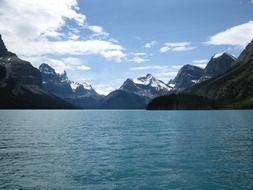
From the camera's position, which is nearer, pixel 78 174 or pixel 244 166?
pixel 78 174

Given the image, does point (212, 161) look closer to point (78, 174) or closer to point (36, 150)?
point (78, 174)

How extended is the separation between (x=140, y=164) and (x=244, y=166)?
14.6 meters

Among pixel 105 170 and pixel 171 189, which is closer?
pixel 171 189

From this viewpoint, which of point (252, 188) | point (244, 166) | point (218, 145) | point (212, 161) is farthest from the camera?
point (218, 145)

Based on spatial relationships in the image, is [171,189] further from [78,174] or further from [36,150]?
[36,150]

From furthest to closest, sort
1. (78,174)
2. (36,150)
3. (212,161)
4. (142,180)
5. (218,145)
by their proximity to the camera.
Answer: (218,145) < (36,150) < (212,161) < (78,174) < (142,180)

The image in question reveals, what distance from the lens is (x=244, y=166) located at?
43.7 metres

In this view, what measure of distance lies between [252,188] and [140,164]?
1713 centimetres

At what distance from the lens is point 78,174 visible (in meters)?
39.5

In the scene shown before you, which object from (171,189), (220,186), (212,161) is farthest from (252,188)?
(212,161)

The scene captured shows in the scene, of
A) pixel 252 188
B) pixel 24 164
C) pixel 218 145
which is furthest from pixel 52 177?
pixel 218 145

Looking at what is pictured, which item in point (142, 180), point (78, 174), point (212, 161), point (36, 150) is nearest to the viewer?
point (142, 180)

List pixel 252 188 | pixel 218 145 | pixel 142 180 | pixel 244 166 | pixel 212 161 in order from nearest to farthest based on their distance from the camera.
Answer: pixel 252 188, pixel 142 180, pixel 244 166, pixel 212 161, pixel 218 145

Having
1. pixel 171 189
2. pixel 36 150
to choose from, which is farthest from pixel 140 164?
pixel 36 150
